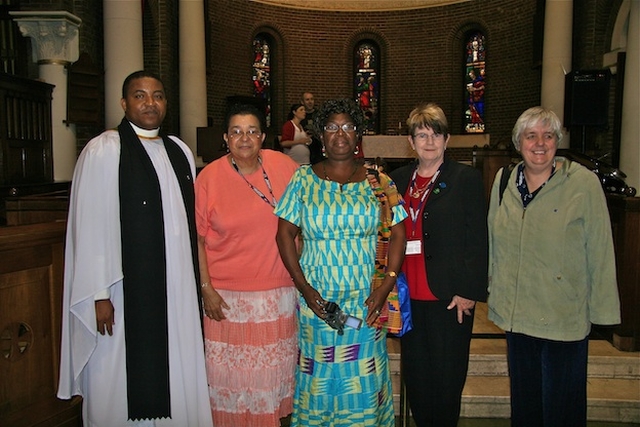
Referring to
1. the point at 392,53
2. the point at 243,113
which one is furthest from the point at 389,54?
the point at 243,113

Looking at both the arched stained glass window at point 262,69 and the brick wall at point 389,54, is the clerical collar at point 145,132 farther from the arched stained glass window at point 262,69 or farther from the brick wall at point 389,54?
the arched stained glass window at point 262,69

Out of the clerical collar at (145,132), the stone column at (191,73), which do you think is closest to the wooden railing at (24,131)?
the stone column at (191,73)

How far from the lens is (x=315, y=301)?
2324 millimetres

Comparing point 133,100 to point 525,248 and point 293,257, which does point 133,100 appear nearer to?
point 293,257

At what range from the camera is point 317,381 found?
234 centimetres

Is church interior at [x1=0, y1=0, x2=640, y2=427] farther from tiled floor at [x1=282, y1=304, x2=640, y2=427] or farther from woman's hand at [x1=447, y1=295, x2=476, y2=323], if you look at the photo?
woman's hand at [x1=447, y1=295, x2=476, y2=323]

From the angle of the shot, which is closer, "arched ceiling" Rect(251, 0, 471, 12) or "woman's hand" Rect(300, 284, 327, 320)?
"woman's hand" Rect(300, 284, 327, 320)

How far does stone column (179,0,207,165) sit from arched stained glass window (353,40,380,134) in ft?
16.4

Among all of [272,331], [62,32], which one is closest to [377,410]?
[272,331]

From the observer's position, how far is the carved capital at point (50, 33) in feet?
22.7

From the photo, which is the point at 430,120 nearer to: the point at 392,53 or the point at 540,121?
the point at 540,121

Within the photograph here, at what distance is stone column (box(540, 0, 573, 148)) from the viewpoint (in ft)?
31.8

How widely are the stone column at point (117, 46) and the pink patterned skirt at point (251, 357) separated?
5.70 m

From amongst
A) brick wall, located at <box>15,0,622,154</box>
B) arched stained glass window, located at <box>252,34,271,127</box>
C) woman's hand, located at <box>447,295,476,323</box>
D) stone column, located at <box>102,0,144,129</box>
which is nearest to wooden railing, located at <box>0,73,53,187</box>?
stone column, located at <box>102,0,144,129</box>
